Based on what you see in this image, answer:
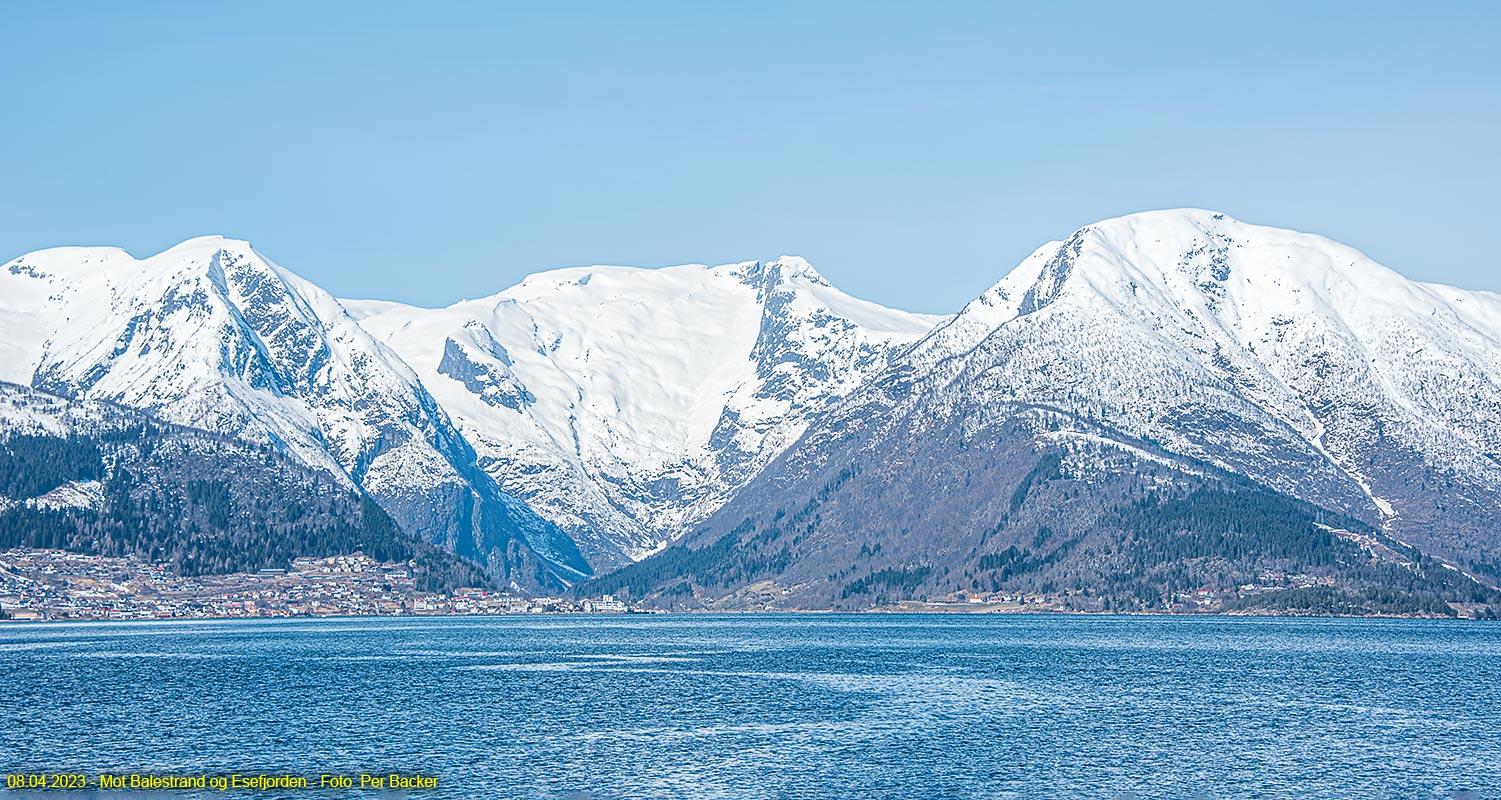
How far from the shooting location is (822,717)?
169500 millimetres

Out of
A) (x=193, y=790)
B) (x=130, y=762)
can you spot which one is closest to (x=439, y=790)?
(x=193, y=790)

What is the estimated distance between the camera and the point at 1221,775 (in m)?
130

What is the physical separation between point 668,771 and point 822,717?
Answer: 39.8m

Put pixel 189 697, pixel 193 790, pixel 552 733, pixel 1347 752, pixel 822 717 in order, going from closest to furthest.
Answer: pixel 193 790 → pixel 1347 752 → pixel 552 733 → pixel 822 717 → pixel 189 697

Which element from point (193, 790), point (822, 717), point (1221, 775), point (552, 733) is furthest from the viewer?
point (822, 717)

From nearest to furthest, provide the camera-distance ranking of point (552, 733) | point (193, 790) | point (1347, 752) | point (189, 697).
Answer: point (193, 790)
point (1347, 752)
point (552, 733)
point (189, 697)

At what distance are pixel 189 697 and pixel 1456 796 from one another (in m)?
131

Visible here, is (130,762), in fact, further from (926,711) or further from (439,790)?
(926,711)

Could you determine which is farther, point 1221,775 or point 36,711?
point 36,711

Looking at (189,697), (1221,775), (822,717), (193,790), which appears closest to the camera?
(193,790)

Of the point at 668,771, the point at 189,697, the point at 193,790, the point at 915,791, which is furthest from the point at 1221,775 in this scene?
the point at 189,697

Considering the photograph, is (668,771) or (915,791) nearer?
(915,791)

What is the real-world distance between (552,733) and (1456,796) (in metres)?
76.6

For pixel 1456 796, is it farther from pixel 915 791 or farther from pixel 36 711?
pixel 36 711
